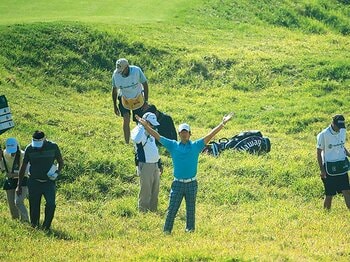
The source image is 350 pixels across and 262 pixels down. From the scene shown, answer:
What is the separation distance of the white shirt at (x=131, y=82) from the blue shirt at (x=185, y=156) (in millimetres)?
4402

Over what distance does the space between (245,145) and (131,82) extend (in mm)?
3525

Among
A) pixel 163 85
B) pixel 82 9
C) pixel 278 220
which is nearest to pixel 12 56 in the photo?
pixel 163 85

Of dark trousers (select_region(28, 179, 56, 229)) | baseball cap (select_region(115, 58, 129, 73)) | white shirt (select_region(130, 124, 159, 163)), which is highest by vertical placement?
baseball cap (select_region(115, 58, 129, 73))

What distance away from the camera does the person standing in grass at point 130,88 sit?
48.2ft

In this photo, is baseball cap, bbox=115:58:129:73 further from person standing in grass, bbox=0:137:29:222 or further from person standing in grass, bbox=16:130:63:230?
person standing in grass, bbox=16:130:63:230

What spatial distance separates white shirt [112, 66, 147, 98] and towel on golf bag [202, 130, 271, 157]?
280 centimetres

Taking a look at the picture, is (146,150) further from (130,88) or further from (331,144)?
(331,144)

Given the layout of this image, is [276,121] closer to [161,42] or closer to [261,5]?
[161,42]

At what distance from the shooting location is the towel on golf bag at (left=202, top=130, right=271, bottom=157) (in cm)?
1689

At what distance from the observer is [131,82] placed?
14.8 meters

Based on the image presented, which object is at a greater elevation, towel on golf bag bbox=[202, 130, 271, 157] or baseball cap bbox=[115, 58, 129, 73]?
baseball cap bbox=[115, 58, 129, 73]

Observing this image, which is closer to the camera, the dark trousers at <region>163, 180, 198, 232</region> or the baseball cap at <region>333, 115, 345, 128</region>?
the dark trousers at <region>163, 180, 198, 232</region>

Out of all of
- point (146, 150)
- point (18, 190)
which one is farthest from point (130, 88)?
point (18, 190)

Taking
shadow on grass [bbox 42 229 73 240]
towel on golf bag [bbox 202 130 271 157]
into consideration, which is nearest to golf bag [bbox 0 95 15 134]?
shadow on grass [bbox 42 229 73 240]
